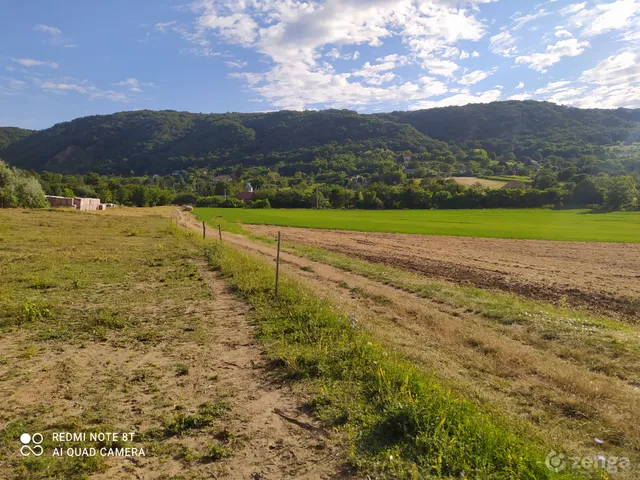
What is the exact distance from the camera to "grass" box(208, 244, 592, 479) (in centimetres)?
366

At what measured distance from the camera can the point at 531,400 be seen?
18.1ft

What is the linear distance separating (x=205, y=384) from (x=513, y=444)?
4299mm

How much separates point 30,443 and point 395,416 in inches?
167

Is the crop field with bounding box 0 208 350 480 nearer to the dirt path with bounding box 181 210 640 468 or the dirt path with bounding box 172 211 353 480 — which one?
the dirt path with bounding box 172 211 353 480

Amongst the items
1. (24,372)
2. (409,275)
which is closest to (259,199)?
(409,275)

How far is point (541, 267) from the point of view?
19.9 metres

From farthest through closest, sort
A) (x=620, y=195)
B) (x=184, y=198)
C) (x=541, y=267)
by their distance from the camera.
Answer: (x=184, y=198) < (x=620, y=195) < (x=541, y=267)

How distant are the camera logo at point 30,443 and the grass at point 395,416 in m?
3.20

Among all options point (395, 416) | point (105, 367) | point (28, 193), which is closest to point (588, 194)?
point (395, 416)

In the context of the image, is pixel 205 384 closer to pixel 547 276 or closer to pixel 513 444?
pixel 513 444

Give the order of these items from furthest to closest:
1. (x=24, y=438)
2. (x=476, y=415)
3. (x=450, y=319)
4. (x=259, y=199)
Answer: (x=259, y=199) < (x=450, y=319) < (x=476, y=415) < (x=24, y=438)

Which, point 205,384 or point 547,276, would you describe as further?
point 547,276

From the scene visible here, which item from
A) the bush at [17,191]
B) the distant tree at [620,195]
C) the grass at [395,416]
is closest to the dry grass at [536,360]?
the grass at [395,416]

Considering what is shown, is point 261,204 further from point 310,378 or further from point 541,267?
point 310,378
